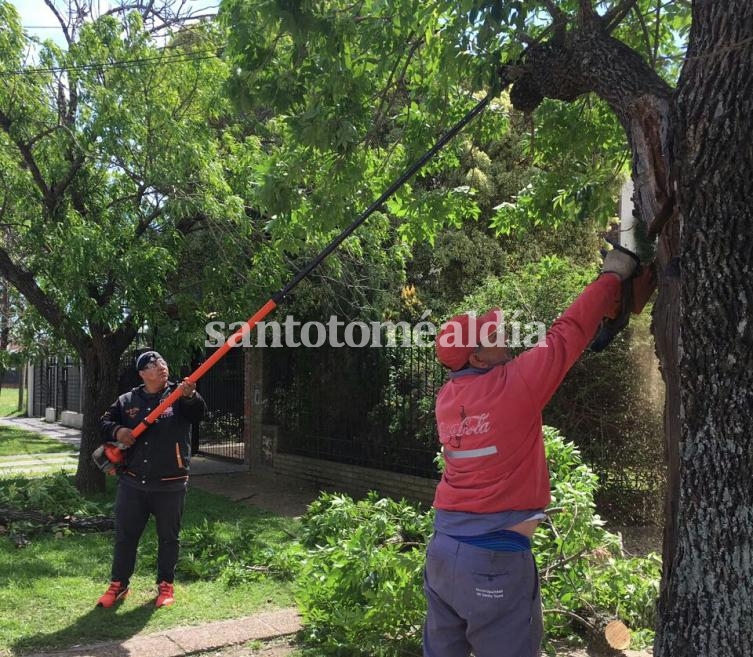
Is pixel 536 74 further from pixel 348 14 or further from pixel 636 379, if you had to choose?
pixel 636 379

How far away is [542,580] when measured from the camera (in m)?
4.91

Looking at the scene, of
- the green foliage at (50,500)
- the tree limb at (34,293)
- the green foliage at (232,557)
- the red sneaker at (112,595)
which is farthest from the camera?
the tree limb at (34,293)

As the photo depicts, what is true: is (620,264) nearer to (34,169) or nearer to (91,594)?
(91,594)

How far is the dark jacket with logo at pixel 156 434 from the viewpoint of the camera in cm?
579

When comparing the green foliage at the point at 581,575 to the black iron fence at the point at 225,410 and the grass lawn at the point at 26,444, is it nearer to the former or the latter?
the black iron fence at the point at 225,410

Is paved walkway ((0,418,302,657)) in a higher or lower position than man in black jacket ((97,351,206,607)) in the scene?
lower

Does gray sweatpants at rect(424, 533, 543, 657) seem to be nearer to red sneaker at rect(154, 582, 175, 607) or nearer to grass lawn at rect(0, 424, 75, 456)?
red sneaker at rect(154, 582, 175, 607)

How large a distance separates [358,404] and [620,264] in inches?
334

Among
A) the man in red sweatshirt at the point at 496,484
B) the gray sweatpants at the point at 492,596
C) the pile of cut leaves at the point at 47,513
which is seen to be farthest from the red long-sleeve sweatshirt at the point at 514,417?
the pile of cut leaves at the point at 47,513

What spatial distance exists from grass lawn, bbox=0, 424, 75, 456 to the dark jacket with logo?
1134cm

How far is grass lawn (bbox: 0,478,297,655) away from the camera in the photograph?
17.4 feet

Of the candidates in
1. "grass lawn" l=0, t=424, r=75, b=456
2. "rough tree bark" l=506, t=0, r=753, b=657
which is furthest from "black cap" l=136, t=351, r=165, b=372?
"grass lawn" l=0, t=424, r=75, b=456

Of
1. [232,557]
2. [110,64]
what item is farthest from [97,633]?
[110,64]

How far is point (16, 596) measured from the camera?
6.02 meters
